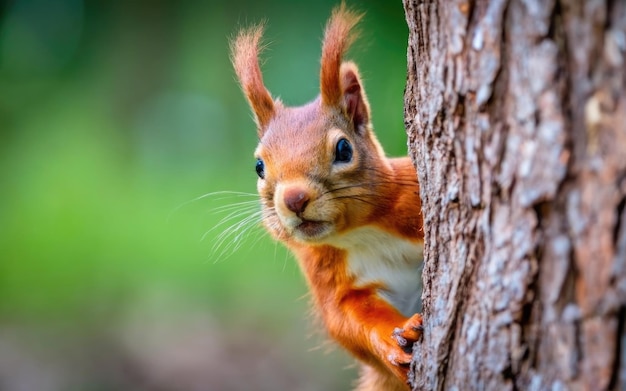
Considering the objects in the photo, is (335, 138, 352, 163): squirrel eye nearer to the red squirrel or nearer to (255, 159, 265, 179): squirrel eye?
the red squirrel

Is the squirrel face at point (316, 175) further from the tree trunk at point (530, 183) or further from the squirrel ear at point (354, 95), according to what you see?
the tree trunk at point (530, 183)

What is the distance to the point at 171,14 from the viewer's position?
4.36m

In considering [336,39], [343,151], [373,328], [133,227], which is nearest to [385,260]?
[373,328]

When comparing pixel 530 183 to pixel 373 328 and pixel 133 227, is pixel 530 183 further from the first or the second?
pixel 133 227

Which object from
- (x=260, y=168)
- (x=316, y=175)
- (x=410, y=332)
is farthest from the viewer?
(x=260, y=168)

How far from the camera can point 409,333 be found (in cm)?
161

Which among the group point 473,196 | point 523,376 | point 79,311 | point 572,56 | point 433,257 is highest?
point 572,56

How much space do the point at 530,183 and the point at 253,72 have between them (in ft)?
3.97

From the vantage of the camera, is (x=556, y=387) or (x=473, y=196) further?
(x=473, y=196)

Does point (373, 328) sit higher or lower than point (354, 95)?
lower

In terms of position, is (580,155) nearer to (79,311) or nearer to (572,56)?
(572,56)

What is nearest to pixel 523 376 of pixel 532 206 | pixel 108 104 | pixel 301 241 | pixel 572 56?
pixel 532 206

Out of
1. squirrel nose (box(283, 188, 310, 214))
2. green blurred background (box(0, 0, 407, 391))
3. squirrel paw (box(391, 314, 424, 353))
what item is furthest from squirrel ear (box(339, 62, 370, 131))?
green blurred background (box(0, 0, 407, 391))

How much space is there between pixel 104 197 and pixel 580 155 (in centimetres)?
359
